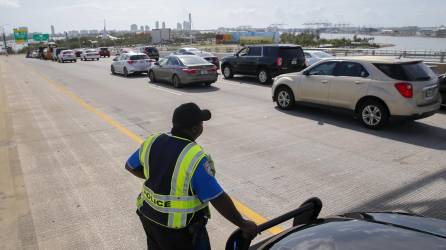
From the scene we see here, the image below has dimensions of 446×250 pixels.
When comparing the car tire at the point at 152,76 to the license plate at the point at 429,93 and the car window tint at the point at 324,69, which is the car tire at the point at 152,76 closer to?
the car window tint at the point at 324,69

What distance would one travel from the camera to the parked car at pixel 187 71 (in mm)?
15812

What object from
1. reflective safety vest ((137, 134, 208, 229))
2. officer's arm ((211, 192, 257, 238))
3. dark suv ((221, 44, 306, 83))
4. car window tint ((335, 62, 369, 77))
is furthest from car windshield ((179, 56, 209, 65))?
officer's arm ((211, 192, 257, 238))

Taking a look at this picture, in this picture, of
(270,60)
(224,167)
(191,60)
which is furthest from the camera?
(191,60)

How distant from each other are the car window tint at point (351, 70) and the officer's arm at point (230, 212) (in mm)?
7299

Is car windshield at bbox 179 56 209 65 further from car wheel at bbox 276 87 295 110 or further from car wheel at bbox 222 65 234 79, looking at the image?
car wheel at bbox 276 87 295 110

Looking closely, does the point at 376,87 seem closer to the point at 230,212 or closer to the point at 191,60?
the point at 230,212

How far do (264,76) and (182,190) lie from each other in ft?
48.5

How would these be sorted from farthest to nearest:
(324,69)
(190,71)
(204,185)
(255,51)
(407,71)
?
(255,51) < (190,71) < (324,69) < (407,71) < (204,185)

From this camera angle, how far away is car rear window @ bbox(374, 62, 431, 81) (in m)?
8.21

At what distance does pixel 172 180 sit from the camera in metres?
2.36

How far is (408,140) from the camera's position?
773cm

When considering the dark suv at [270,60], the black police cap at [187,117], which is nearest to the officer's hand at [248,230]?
the black police cap at [187,117]

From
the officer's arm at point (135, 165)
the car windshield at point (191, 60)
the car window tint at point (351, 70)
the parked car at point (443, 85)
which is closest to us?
the officer's arm at point (135, 165)

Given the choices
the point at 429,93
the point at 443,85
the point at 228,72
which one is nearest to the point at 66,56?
the point at 228,72
